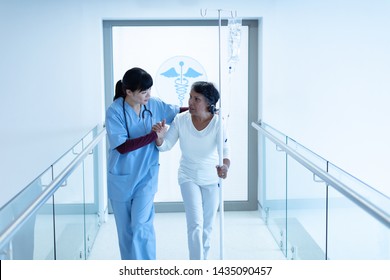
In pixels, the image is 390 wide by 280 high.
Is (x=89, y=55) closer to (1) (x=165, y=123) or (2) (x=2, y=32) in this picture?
(2) (x=2, y=32)

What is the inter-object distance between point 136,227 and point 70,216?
0.47 m

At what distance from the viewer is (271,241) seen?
184 inches

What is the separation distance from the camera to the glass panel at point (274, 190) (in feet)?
14.4

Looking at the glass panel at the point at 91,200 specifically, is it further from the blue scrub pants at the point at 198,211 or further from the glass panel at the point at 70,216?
the blue scrub pants at the point at 198,211

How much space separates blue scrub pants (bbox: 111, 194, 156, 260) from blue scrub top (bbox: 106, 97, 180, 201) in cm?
5

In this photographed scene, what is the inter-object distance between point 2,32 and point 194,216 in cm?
268

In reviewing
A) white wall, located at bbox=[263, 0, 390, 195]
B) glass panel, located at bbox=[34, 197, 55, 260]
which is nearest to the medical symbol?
white wall, located at bbox=[263, 0, 390, 195]

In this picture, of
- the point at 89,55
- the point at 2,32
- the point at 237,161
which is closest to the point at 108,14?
Answer: the point at 89,55

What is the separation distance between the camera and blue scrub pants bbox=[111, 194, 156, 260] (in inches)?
138

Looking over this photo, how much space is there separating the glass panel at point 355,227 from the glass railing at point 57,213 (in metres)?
1.32

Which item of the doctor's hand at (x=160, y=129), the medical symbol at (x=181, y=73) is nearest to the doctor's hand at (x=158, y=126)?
the doctor's hand at (x=160, y=129)

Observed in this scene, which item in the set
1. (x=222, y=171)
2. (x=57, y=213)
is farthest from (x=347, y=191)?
(x=57, y=213)

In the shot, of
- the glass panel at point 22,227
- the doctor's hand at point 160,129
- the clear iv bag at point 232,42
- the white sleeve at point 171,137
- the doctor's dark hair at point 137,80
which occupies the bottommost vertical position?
the glass panel at point 22,227

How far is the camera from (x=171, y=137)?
362 centimetres
